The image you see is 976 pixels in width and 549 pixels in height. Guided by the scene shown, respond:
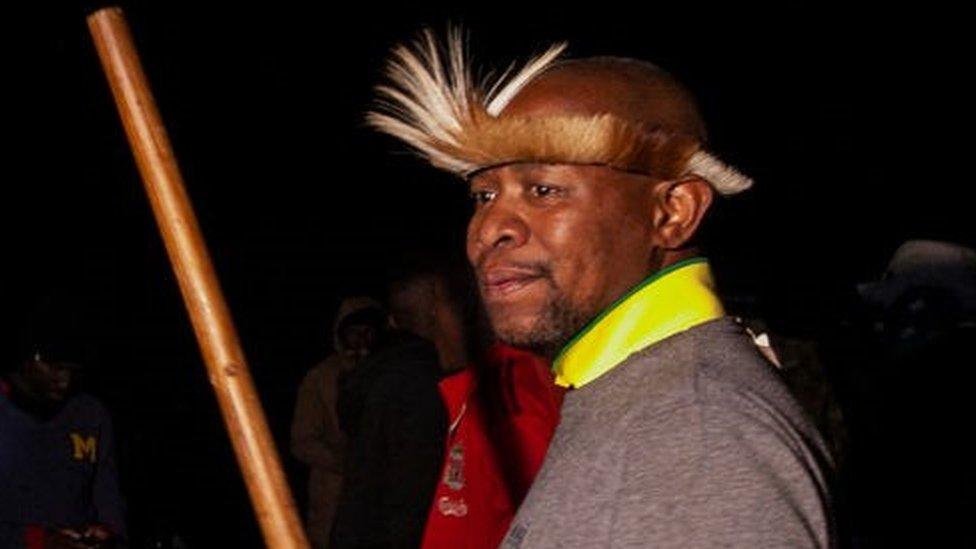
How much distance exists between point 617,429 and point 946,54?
9.12 meters

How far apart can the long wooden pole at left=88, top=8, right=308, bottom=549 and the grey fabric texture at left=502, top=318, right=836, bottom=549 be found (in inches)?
15.6

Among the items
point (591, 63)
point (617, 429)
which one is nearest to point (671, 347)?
point (617, 429)

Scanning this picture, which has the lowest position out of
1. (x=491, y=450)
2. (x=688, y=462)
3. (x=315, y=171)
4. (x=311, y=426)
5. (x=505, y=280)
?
(x=311, y=426)

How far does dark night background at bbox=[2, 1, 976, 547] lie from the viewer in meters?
9.22

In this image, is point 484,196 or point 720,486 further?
point 484,196

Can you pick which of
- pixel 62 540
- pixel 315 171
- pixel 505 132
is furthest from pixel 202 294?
pixel 315 171

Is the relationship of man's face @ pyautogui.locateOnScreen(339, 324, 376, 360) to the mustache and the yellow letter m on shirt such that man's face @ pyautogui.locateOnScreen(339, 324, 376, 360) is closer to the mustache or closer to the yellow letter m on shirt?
the yellow letter m on shirt

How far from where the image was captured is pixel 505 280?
203 cm

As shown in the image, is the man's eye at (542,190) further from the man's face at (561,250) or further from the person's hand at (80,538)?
the person's hand at (80,538)

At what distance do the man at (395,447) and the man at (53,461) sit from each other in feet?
6.88

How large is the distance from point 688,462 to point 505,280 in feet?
1.84

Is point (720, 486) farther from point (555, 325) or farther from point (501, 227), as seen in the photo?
point (501, 227)

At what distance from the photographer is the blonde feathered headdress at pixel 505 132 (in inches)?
79.4

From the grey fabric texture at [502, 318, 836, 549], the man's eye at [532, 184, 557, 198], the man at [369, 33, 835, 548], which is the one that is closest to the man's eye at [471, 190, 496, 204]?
the man at [369, 33, 835, 548]
